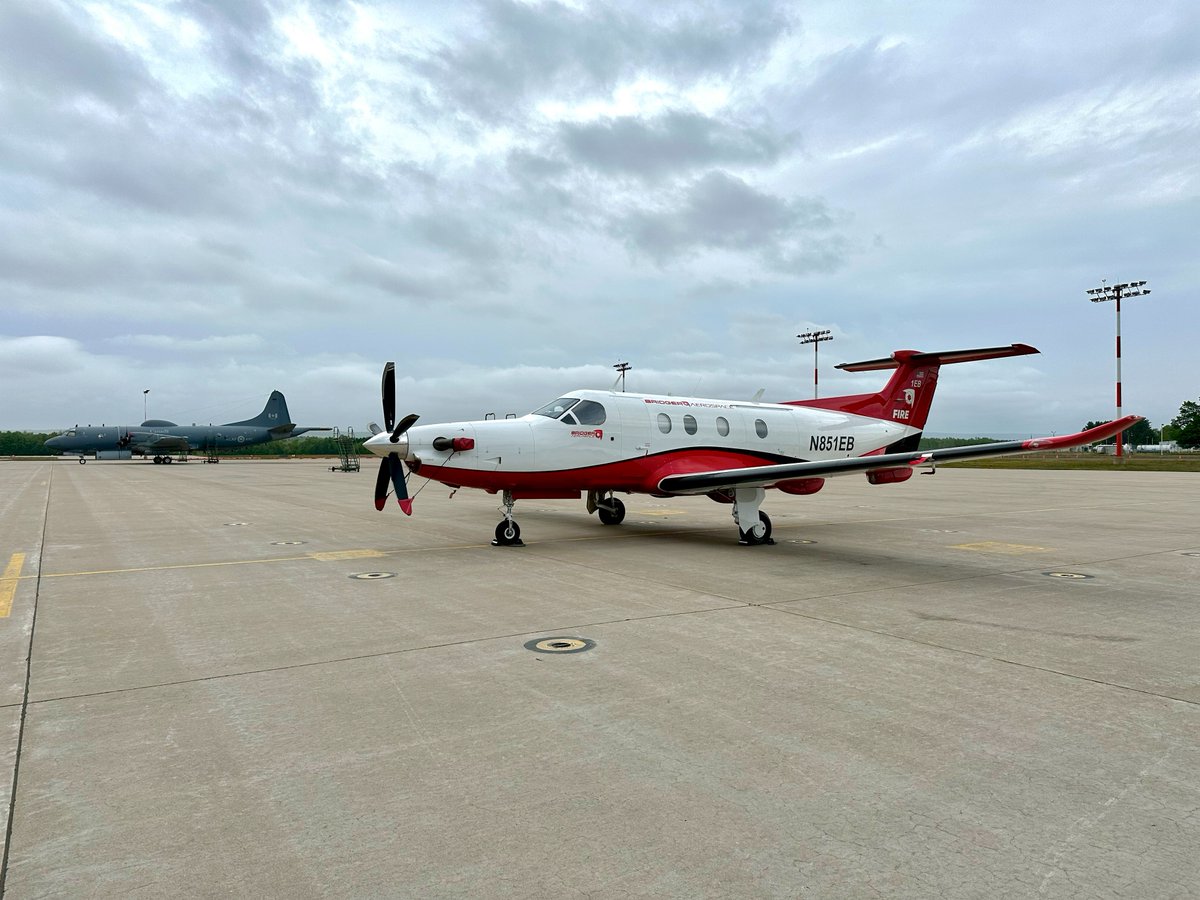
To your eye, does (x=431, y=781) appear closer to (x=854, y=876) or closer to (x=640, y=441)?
(x=854, y=876)

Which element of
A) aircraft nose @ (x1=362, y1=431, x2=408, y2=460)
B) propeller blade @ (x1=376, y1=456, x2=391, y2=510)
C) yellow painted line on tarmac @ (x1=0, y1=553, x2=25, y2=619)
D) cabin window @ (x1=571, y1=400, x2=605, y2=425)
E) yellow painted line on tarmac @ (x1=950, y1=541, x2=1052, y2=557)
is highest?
cabin window @ (x1=571, y1=400, x2=605, y2=425)

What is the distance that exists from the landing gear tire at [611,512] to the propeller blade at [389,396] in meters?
5.98

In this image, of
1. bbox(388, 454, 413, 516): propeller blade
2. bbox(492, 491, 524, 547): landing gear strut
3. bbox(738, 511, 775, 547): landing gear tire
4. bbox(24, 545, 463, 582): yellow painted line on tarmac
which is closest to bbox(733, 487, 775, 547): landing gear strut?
bbox(738, 511, 775, 547): landing gear tire

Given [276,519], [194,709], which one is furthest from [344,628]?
[276,519]

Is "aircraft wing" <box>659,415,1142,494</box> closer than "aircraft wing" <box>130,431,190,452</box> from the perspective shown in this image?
Yes

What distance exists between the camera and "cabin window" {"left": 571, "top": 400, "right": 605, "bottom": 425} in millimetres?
13758

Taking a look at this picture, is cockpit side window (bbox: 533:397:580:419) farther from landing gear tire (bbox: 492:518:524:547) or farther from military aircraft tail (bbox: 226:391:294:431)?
military aircraft tail (bbox: 226:391:294:431)

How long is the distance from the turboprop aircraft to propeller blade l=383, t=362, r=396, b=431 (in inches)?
0.7

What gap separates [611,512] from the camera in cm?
1686

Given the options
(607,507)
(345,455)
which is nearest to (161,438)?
(345,455)

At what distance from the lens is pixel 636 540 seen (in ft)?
46.4

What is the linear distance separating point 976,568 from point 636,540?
19.4ft

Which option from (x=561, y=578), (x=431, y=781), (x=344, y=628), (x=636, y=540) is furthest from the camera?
(x=636, y=540)

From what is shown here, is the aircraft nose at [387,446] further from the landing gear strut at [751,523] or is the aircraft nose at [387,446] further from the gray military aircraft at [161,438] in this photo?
the gray military aircraft at [161,438]
